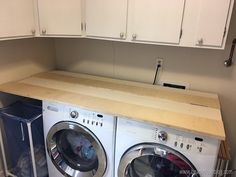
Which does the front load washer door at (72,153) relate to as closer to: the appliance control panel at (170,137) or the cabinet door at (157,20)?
the appliance control panel at (170,137)

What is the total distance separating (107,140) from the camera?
4.84 feet

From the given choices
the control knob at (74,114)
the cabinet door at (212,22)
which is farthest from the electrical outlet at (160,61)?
the control knob at (74,114)

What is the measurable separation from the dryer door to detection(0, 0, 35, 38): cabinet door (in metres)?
1.23

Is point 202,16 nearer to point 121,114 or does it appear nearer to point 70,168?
point 121,114

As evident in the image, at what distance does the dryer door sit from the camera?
4.16 feet

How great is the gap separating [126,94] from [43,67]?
1077 mm

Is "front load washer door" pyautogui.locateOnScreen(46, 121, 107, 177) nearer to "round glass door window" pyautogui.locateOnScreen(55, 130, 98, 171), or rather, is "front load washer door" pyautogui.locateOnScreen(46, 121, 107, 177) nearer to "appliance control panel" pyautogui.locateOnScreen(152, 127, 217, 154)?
"round glass door window" pyautogui.locateOnScreen(55, 130, 98, 171)

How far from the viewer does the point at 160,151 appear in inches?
50.8

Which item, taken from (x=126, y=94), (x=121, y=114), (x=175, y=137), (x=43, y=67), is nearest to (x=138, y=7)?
(x=126, y=94)

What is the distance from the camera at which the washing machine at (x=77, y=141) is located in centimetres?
147

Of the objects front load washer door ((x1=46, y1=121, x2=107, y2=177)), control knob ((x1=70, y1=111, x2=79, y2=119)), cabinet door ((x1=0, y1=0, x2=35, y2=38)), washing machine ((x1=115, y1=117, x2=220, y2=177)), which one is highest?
cabinet door ((x1=0, y1=0, x2=35, y2=38))

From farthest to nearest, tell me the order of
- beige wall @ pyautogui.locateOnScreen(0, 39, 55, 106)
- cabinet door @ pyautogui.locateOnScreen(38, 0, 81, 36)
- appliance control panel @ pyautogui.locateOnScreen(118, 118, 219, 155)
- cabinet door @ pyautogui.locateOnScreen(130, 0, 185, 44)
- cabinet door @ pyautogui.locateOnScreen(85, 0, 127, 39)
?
beige wall @ pyautogui.locateOnScreen(0, 39, 55, 106)
cabinet door @ pyautogui.locateOnScreen(38, 0, 81, 36)
cabinet door @ pyautogui.locateOnScreen(85, 0, 127, 39)
cabinet door @ pyautogui.locateOnScreen(130, 0, 185, 44)
appliance control panel @ pyautogui.locateOnScreen(118, 118, 219, 155)

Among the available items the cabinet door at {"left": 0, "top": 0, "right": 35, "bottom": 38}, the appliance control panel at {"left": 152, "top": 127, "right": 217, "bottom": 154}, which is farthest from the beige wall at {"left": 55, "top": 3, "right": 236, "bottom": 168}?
the appliance control panel at {"left": 152, "top": 127, "right": 217, "bottom": 154}

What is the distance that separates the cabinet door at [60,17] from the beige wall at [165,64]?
1.26ft
